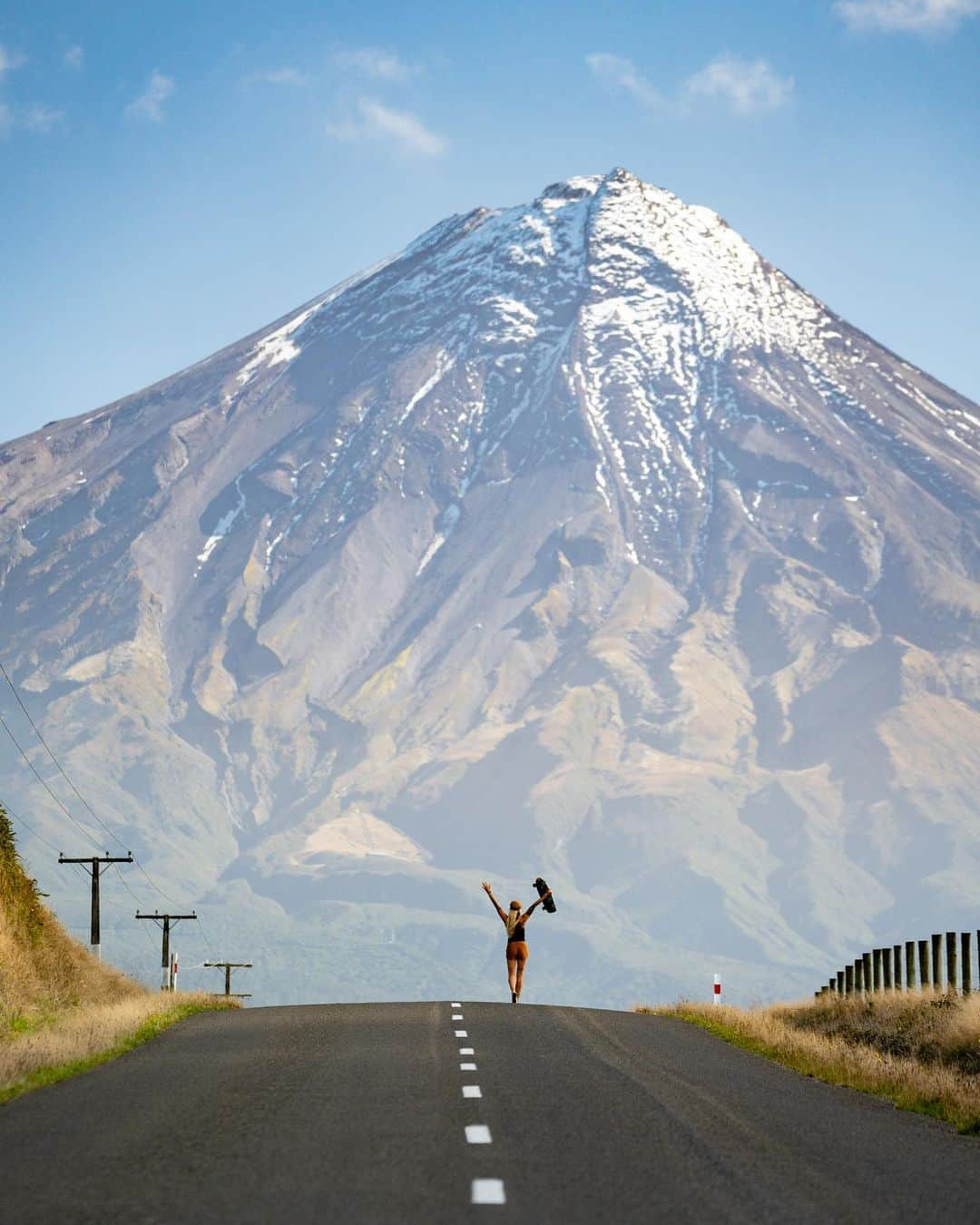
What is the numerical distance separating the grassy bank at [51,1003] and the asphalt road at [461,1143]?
0.61 m

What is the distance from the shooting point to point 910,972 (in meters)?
32.3

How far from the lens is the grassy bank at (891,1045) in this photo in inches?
781

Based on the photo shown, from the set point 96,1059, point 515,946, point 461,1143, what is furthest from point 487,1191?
point 515,946

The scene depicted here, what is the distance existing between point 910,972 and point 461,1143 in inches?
743

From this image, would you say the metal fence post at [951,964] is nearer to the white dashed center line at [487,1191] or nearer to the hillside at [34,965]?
the hillside at [34,965]

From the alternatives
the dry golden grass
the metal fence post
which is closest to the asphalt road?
the dry golden grass

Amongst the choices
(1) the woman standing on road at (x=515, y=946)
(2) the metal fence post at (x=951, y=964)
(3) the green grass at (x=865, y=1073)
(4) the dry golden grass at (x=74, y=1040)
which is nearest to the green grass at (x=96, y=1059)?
(4) the dry golden grass at (x=74, y=1040)

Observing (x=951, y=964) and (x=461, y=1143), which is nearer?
(x=461, y=1143)

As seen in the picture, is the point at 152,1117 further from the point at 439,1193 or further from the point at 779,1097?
the point at 779,1097

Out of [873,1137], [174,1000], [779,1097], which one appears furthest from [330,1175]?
[174,1000]

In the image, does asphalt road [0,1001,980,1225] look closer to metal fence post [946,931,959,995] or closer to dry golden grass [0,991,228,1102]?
dry golden grass [0,991,228,1102]

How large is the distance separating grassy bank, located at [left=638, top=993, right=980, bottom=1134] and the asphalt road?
0.56 meters

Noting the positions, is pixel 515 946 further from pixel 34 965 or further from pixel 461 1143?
pixel 461 1143

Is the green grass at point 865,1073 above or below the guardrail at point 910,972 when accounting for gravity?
below
